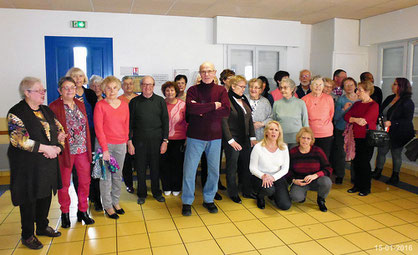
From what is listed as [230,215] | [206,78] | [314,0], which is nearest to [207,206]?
[230,215]

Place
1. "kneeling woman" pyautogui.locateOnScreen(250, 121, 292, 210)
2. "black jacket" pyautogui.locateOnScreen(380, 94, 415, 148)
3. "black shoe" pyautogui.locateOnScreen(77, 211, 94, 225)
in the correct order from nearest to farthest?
1. "black shoe" pyautogui.locateOnScreen(77, 211, 94, 225)
2. "kneeling woman" pyautogui.locateOnScreen(250, 121, 292, 210)
3. "black jacket" pyautogui.locateOnScreen(380, 94, 415, 148)

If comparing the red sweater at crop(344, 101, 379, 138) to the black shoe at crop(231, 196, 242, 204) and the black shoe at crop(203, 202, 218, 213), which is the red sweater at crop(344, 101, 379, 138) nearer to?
the black shoe at crop(231, 196, 242, 204)

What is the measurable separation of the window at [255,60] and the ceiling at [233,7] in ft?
2.28

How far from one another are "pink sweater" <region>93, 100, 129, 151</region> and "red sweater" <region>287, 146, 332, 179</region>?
1895mm

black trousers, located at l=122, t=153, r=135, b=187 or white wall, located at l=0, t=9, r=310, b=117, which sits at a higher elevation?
white wall, located at l=0, t=9, r=310, b=117

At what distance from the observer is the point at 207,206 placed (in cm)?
369

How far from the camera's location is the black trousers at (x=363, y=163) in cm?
405

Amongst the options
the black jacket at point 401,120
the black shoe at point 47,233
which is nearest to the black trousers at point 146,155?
the black shoe at point 47,233

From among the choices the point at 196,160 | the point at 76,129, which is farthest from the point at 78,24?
the point at 196,160

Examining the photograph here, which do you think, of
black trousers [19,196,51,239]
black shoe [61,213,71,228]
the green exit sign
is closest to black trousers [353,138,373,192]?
black shoe [61,213,71,228]

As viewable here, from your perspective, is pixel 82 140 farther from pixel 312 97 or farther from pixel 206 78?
pixel 312 97

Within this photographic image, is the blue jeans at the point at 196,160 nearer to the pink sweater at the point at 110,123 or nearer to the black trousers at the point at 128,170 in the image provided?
the pink sweater at the point at 110,123

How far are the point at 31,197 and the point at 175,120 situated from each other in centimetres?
180

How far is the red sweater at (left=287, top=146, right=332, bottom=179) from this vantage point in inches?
147
